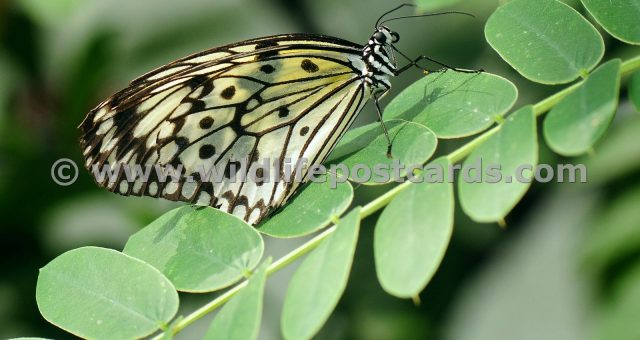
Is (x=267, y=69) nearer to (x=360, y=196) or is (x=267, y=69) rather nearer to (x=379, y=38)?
(x=379, y=38)

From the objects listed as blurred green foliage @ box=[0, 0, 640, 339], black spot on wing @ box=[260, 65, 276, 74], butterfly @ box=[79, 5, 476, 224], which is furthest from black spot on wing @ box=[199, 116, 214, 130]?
blurred green foliage @ box=[0, 0, 640, 339]

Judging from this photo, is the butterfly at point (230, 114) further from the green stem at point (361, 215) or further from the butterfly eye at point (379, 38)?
the green stem at point (361, 215)

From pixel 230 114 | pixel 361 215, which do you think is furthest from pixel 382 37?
pixel 361 215

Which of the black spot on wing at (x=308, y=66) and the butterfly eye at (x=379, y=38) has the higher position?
the black spot on wing at (x=308, y=66)

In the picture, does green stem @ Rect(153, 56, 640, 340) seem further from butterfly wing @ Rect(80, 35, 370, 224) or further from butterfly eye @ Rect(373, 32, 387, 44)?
butterfly eye @ Rect(373, 32, 387, 44)

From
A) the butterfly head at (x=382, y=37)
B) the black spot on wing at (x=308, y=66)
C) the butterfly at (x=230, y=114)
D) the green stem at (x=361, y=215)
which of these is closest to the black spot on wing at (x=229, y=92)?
the butterfly at (x=230, y=114)

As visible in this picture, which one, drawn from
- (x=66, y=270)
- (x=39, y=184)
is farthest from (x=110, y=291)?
(x=39, y=184)

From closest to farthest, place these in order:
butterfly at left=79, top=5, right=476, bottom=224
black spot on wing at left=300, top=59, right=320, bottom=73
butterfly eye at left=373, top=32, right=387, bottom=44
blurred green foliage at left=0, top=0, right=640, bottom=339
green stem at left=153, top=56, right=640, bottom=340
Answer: green stem at left=153, top=56, right=640, bottom=340
butterfly at left=79, top=5, right=476, bottom=224
black spot on wing at left=300, top=59, right=320, bottom=73
butterfly eye at left=373, top=32, right=387, bottom=44
blurred green foliage at left=0, top=0, right=640, bottom=339
